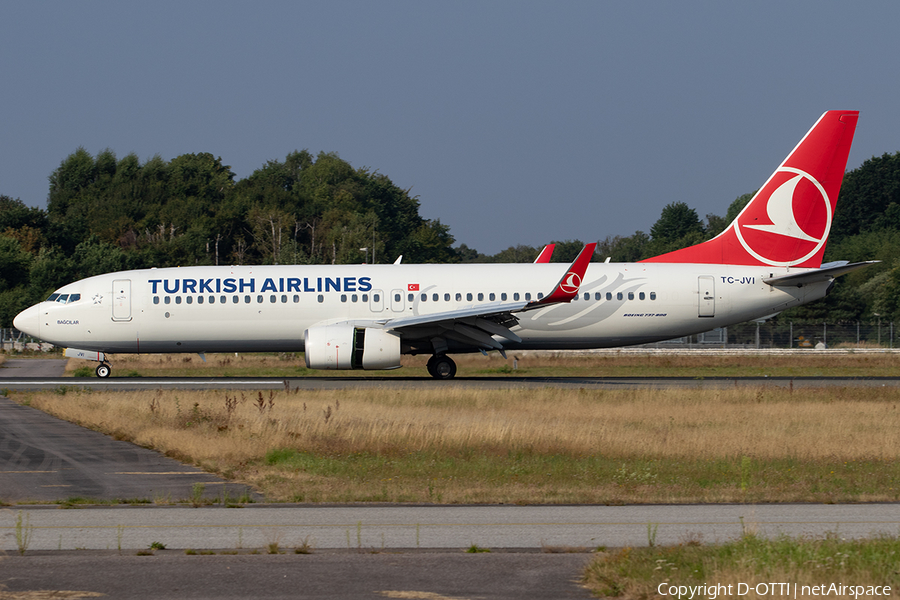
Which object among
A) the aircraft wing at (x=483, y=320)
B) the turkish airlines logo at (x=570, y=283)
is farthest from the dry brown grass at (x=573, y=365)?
the turkish airlines logo at (x=570, y=283)

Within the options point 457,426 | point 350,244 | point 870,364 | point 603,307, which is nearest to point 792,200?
point 603,307

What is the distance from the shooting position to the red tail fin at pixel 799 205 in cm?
3094

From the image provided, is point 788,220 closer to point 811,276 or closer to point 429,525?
point 811,276

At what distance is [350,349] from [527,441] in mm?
12047

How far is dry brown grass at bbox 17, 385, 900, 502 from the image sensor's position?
39.7 ft

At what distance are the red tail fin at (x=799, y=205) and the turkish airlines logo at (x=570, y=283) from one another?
5658 mm

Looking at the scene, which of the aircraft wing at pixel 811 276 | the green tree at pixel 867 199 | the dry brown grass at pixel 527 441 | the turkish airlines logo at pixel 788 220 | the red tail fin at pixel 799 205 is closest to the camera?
the dry brown grass at pixel 527 441

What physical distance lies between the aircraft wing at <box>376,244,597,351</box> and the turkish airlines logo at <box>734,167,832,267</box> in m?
7.29

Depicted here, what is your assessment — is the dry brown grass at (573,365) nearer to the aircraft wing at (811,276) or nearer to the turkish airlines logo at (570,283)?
the aircraft wing at (811,276)

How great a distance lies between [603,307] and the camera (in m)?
29.7

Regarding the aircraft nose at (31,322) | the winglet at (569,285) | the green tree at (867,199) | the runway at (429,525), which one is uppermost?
the green tree at (867,199)

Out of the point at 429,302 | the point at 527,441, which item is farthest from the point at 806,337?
the point at 527,441

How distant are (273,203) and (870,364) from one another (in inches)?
2560

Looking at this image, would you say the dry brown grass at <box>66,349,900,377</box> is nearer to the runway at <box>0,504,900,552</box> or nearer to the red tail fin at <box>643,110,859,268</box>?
the red tail fin at <box>643,110,859,268</box>
